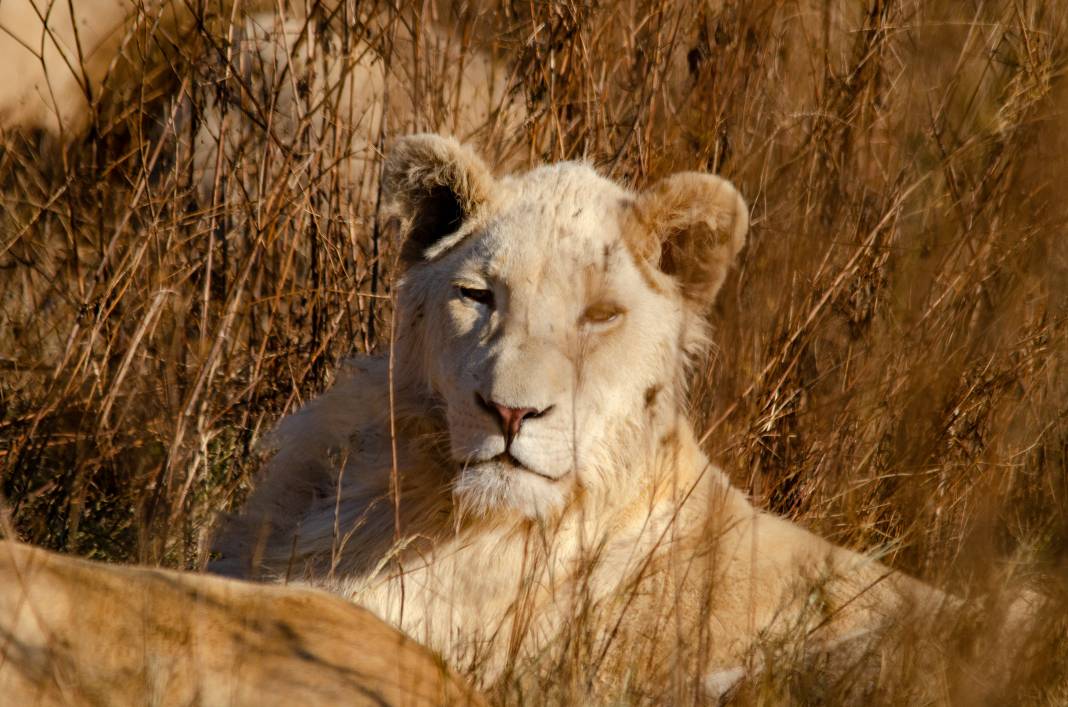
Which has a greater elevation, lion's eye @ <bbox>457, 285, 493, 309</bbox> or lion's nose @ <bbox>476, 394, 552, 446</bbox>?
lion's eye @ <bbox>457, 285, 493, 309</bbox>

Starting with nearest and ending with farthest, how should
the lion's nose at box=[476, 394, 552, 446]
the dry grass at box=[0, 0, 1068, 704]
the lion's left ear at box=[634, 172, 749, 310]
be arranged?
the lion's nose at box=[476, 394, 552, 446] → the lion's left ear at box=[634, 172, 749, 310] → the dry grass at box=[0, 0, 1068, 704]

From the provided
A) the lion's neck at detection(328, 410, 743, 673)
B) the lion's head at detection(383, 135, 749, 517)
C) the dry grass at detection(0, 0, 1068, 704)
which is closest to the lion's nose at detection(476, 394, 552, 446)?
the lion's head at detection(383, 135, 749, 517)

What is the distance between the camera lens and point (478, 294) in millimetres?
3580

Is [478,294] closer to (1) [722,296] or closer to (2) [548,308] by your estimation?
(2) [548,308]

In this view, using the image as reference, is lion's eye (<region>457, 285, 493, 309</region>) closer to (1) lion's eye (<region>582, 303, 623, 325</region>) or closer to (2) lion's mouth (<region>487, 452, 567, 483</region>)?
(1) lion's eye (<region>582, 303, 623, 325</region>)

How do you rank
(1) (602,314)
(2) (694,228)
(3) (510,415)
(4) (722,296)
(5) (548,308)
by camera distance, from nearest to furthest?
(3) (510,415), (5) (548,308), (1) (602,314), (2) (694,228), (4) (722,296)

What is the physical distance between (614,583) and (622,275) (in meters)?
0.80

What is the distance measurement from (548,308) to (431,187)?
1.94ft

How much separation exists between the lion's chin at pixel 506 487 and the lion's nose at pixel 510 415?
7 cm

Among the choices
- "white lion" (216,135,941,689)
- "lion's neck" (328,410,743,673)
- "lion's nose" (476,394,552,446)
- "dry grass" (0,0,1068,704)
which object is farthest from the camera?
"dry grass" (0,0,1068,704)

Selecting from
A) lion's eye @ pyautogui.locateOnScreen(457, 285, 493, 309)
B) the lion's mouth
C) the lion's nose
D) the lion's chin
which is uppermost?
lion's eye @ pyautogui.locateOnScreen(457, 285, 493, 309)

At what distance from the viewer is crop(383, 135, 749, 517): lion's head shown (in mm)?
3350

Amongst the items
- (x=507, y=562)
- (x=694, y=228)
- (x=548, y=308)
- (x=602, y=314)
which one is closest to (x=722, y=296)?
(x=694, y=228)

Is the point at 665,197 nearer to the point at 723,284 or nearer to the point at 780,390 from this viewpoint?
the point at 723,284
